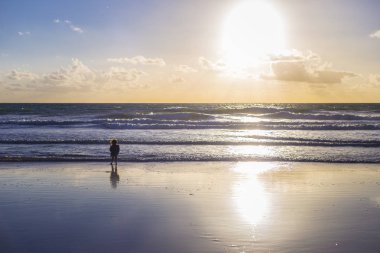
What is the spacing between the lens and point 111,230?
25.8ft

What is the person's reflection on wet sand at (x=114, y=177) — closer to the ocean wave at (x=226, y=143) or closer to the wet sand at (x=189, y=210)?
the wet sand at (x=189, y=210)

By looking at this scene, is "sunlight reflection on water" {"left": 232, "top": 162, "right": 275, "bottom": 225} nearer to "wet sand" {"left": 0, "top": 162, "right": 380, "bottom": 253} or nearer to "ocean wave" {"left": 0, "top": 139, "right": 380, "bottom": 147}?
"wet sand" {"left": 0, "top": 162, "right": 380, "bottom": 253}

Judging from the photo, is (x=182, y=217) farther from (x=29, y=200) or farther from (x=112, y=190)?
(x=29, y=200)

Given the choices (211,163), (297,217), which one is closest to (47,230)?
(297,217)

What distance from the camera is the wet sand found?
7.23m

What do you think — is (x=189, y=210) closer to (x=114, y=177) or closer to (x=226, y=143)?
(x=114, y=177)

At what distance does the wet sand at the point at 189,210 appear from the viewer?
723cm

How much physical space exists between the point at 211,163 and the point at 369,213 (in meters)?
8.10

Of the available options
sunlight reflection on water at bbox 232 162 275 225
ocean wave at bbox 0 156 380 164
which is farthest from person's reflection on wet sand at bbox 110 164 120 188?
sunlight reflection on water at bbox 232 162 275 225

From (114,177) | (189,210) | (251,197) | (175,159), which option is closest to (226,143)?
(175,159)

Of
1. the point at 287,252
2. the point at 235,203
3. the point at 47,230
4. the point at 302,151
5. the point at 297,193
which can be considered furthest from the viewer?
the point at 302,151

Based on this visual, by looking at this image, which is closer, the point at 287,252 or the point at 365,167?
the point at 287,252

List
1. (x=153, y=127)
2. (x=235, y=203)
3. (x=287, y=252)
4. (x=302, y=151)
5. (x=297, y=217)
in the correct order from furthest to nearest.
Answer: (x=153, y=127)
(x=302, y=151)
(x=235, y=203)
(x=297, y=217)
(x=287, y=252)

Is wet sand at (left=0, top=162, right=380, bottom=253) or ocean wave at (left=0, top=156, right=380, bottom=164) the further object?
ocean wave at (left=0, top=156, right=380, bottom=164)
